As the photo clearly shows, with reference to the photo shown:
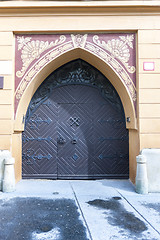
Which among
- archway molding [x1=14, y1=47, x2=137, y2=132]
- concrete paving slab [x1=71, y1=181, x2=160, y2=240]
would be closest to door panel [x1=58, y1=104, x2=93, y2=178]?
archway molding [x1=14, y1=47, x2=137, y2=132]

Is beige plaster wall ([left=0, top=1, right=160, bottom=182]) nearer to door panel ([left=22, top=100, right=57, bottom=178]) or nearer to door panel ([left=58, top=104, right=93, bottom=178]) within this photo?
door panel ([left=22, top=100, right=57, bottom=178])

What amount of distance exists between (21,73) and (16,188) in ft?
7.98

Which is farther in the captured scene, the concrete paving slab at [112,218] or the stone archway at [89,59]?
the stone archway at [89,59]

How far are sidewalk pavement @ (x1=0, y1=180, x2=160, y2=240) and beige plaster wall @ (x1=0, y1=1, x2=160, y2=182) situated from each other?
979mm

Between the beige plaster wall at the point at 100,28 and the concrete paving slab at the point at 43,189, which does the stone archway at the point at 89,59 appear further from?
the concrete paving slab at the point at 43,189

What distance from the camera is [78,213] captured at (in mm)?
3127

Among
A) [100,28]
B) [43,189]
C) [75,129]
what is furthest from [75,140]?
[100,28]

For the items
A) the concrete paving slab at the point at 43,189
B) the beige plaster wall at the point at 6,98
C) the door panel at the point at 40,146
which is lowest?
the concrete paving slab at the point at 43,189

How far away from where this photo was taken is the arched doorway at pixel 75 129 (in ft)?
16.7

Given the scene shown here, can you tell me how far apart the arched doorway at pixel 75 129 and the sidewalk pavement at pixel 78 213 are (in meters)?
0.58

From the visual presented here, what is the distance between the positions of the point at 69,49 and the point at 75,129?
188cm

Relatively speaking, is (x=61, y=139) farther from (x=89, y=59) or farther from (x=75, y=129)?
(x=89, y=59)

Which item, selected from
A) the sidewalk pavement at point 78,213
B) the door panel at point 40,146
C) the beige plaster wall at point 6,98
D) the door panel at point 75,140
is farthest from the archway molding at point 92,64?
the sidewalk pavement at point 78,213

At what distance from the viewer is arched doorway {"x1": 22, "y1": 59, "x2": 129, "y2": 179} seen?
16.7ft
